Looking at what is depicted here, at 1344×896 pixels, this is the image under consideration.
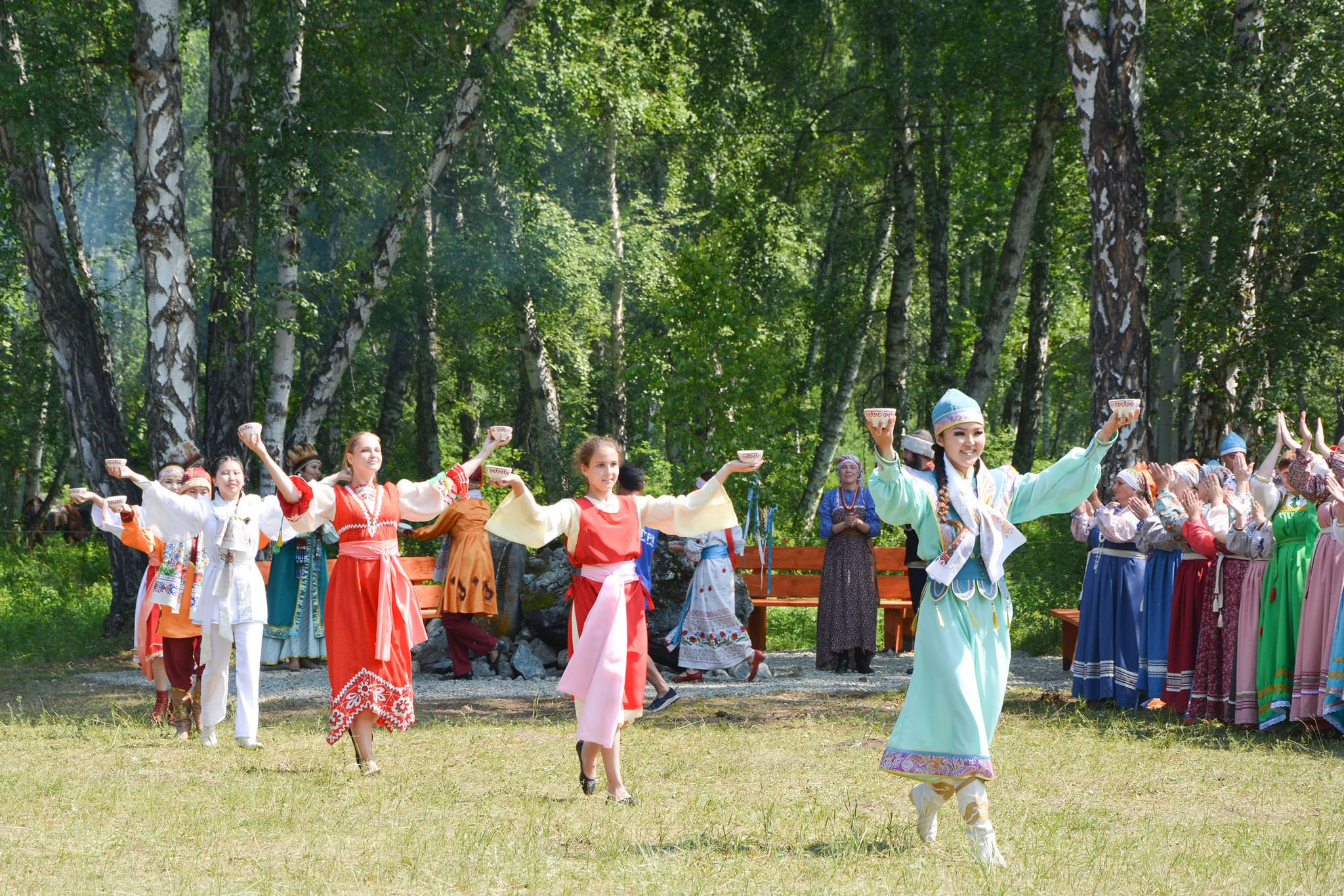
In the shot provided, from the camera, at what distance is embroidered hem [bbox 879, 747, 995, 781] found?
5.00m

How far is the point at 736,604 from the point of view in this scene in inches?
475

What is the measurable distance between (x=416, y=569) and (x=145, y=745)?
494 centimetres

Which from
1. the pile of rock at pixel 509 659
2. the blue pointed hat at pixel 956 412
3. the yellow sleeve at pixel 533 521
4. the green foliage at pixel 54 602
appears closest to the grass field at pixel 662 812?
the yellow sleeve at pixel 533 521

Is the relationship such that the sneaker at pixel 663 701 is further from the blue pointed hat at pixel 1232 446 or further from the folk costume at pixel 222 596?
the blue pointed hat at pixel 1232 446

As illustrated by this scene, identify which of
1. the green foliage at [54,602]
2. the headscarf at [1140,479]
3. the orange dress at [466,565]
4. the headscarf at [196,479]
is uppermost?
the headscarf at [1140,479]

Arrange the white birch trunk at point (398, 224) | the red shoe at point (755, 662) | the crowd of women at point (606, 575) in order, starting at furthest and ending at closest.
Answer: the white birch trunk at point (398, 224) → the red shoe at point (755, 662) → the crowd of women at point (606, 575)

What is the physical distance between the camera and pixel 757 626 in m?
12.5

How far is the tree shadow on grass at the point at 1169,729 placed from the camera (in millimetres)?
7793

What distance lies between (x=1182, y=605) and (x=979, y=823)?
15.6 ft

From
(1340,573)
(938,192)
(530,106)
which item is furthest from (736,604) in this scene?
(938,192)

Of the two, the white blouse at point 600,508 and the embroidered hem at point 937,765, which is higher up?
the white blouse at point 600,508

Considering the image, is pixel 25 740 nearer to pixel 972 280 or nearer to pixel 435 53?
pixel 435 53

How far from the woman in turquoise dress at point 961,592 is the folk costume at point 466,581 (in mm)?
6222

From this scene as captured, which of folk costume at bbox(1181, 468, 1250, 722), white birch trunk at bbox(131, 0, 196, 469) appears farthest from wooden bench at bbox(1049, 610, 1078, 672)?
white birch trunk at bbox(131, 0, 196, 469)
